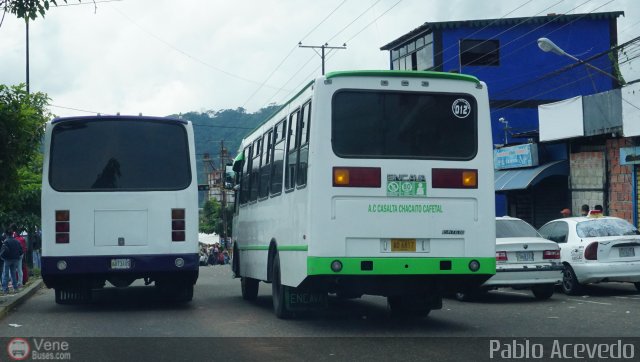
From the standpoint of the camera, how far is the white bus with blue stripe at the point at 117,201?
48.4 feet

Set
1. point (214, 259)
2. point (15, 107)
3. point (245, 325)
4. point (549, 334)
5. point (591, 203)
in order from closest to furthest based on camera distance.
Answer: point (549, 334)
point (245, 325)
point (15, 107)
point (591, 203)
point (214, 259)

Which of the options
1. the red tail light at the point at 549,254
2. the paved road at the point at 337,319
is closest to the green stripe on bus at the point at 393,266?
the paved road at the point at 337,319

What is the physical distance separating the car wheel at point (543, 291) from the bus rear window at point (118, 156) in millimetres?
6828

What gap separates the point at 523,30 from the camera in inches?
1858

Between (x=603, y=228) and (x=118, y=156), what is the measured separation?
Result: 9477mm

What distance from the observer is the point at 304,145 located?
40.2 ft

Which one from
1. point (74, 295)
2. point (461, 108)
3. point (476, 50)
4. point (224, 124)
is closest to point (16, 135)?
point (74, 295)

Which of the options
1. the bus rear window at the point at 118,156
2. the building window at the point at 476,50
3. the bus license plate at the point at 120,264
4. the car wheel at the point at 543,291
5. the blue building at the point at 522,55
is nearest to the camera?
the bus license plate at the point at 120,264

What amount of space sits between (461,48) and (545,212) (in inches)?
572

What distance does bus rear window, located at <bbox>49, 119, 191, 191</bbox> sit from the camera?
1507 centimetres

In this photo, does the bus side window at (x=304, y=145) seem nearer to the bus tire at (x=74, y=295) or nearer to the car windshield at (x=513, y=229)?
the bus tire at (x=74, y=295)

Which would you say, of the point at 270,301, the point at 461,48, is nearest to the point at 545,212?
the point at 461,48

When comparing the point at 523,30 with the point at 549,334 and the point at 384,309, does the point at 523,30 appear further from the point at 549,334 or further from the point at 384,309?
the point at 549,334

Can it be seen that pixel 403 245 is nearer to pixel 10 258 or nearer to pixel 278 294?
pixel 278 294
